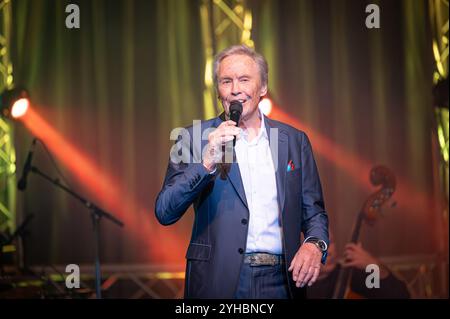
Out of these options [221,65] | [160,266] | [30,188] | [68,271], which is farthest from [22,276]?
[221,65]

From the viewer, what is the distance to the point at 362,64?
5016 mm

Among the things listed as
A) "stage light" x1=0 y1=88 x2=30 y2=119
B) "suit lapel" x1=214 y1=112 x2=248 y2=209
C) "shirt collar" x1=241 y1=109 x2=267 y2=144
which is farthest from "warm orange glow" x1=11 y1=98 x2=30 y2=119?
"suit lapel" x1=214 y1=112 x2=248 y2=209

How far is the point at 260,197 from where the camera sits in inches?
80.7

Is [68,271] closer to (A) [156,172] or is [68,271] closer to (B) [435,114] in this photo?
(A) [156,172]

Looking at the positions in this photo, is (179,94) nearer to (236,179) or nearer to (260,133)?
(260,133)

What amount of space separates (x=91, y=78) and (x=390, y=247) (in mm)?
2959

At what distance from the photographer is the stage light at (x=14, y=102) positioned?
15.0 feet

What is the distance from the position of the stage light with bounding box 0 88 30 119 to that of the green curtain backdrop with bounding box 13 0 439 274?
195mm

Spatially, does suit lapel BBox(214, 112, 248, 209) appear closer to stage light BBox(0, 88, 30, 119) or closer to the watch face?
the watch face

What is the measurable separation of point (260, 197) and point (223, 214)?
15 centimetres

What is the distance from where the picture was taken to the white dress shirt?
201 cm

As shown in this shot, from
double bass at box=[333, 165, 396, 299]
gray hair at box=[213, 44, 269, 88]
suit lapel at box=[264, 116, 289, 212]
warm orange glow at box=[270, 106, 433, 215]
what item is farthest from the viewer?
warm orange glow at box=[270, 106, 433, 215]

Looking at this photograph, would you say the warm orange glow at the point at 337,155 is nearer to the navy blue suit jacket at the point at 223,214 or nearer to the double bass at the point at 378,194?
the double bass at the point at 378,194

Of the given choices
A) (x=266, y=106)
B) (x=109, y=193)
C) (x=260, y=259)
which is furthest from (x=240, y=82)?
(x=109, y=193)
